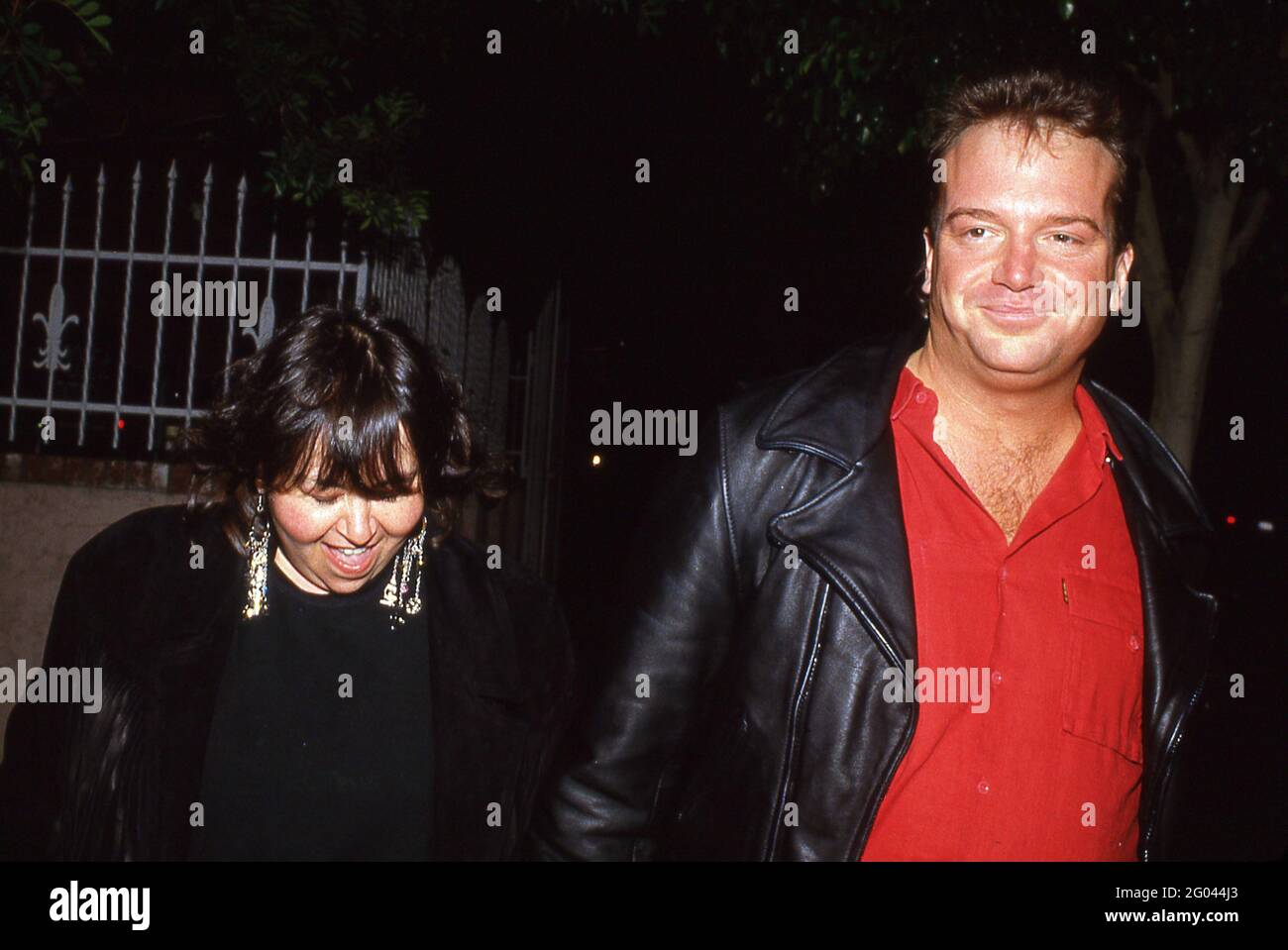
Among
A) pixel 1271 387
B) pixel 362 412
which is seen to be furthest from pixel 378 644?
pixel 1271 387

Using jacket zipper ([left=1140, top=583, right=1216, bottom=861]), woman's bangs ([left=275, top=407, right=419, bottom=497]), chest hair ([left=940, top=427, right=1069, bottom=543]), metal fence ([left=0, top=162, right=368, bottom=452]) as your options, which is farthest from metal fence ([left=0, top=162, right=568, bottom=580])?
jacket zipper ([left=1140, top=583, right=1216, bottom=861])

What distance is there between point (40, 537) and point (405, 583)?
3.10 metres

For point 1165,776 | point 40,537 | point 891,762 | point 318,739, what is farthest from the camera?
point 40,537

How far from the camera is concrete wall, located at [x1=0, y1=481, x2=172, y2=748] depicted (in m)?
4.95

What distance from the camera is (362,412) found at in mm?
2584

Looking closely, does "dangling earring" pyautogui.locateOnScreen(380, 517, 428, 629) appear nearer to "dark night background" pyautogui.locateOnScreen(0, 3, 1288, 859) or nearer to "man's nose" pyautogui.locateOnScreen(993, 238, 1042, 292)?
"dark night background" pyautogui.locateOnScreen(0, 3, 1288, 859)

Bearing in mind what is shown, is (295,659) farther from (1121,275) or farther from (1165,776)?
(1121,275)

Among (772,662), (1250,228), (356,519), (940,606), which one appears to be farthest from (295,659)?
(1250,228)

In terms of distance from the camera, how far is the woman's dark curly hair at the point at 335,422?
8.36 ft

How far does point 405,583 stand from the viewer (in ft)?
9.18

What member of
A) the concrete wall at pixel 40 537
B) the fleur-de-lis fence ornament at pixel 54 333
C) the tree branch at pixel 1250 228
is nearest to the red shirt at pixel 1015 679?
the concrete wall at pixel 40 537

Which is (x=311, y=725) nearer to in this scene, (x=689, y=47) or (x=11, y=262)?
(x=11, y=262)

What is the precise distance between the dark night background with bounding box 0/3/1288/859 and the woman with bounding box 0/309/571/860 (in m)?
0.56

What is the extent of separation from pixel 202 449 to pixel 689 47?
1012cm
